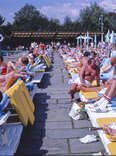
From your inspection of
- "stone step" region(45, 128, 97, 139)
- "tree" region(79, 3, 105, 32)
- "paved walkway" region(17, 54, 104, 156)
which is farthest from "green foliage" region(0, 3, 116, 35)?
"stone step" region(45, 128, 97, 139)

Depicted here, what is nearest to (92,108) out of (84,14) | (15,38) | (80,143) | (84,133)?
(84,133)

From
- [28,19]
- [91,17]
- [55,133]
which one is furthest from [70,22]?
[55,133]

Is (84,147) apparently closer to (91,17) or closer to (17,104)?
(17,104)

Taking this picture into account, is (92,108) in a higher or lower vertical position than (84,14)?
lower

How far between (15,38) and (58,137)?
29985 millimetres

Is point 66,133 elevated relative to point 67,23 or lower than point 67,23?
lower

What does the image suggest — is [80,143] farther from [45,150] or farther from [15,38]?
[15,38]

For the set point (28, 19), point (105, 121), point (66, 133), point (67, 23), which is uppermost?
point (28, 19)

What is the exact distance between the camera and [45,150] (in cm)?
293

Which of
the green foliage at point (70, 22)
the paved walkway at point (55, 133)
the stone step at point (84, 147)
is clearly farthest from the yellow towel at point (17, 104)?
the green foliage at point (70, 22)

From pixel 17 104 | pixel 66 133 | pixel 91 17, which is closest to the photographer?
pixel 17 104

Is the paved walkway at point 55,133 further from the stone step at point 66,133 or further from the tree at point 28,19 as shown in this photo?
the tree at point 28,19

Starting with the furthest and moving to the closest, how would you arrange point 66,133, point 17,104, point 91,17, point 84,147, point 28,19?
point 28,19
point 91,17
point 66,133
point 17,104
point 84,147

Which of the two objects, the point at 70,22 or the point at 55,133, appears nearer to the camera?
the point at 55,133
